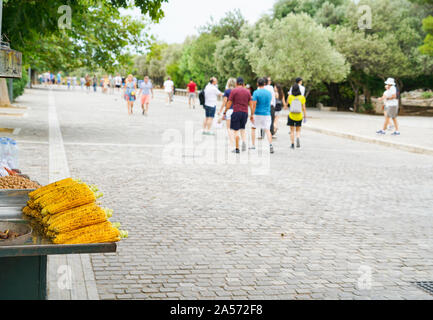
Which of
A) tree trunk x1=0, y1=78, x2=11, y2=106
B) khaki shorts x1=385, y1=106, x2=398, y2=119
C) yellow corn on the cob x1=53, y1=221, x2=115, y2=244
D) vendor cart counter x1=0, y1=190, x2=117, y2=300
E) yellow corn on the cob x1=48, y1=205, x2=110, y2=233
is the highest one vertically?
tree trunk x1=0, y1=78, x2=11, y2=106

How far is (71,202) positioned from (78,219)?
0.78 feet

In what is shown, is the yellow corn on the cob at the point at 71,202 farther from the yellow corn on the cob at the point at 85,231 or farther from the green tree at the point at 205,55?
the green tree at the point at 205,55

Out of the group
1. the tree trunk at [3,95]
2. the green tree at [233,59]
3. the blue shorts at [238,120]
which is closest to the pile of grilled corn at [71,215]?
the blue shorts at [238,120]

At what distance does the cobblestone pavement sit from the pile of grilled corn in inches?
37.2

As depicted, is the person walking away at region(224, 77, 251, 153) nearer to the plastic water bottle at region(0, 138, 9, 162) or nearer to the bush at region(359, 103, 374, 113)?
the plastic water bottle at region(0, 138, 9, 162)

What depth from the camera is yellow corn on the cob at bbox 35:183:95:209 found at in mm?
3760

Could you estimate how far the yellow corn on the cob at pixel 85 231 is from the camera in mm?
3357

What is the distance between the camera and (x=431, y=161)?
14477mm

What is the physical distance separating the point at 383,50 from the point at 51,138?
26.6 meters

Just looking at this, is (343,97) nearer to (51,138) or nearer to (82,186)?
(51,138)

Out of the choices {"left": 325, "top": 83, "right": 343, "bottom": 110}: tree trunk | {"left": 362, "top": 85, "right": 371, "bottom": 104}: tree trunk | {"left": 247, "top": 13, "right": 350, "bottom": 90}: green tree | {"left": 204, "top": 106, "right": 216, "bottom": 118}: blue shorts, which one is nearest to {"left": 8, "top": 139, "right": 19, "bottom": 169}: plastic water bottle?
{"left": 204, "top": 106, "right": 216, "bottom": 118}: blue shorts

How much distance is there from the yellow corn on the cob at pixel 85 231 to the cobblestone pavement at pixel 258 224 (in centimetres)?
103

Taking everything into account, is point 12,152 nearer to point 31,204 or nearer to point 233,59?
point 31,204

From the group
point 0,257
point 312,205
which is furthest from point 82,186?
point 312,205
